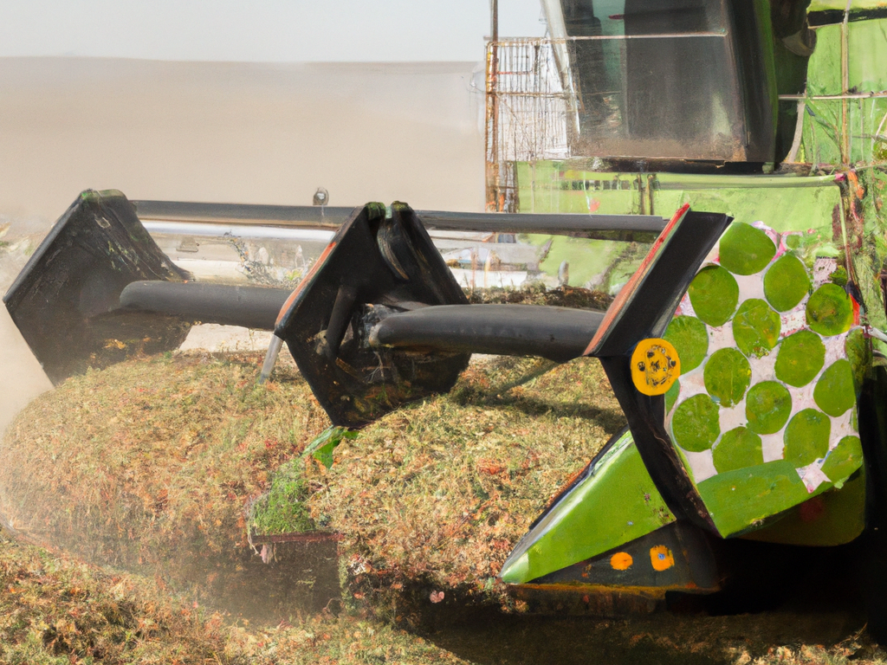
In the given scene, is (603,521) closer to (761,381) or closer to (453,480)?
(761,381)

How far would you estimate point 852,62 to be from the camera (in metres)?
3.56

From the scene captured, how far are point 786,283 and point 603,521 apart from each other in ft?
2.39

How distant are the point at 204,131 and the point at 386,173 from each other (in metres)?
5.57

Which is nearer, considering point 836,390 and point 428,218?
point 836,390

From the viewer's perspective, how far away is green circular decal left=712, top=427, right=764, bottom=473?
171 centimetres

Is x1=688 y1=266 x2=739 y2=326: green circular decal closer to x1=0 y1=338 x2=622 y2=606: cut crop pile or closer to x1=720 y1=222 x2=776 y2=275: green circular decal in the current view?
x1=720 y1=222 x2=776 y2=275: green circular decal

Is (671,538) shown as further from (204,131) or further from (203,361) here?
(204,131)

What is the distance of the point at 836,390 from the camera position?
1828mm

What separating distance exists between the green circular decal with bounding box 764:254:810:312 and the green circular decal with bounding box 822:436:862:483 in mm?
385

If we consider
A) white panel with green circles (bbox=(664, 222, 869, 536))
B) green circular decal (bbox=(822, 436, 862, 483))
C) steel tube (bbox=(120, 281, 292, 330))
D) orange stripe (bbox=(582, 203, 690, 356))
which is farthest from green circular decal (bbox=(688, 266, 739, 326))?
steel tube (bbox=(120, 281, 292, 330))

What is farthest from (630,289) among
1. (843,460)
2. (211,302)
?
(211,302)

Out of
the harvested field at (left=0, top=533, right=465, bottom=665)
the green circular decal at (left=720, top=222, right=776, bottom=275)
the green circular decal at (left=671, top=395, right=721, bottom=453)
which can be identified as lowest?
the harvested field at (left=0, top=533, right=465, bottom=665)

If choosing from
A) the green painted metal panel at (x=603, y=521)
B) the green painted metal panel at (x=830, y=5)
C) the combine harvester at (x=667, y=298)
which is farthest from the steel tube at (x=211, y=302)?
the green painted metal panel at (x=830, y=5)

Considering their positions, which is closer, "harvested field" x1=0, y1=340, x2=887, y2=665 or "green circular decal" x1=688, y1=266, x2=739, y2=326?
"green circular decal" x1=688, y1=266, x2=739, y2=326
